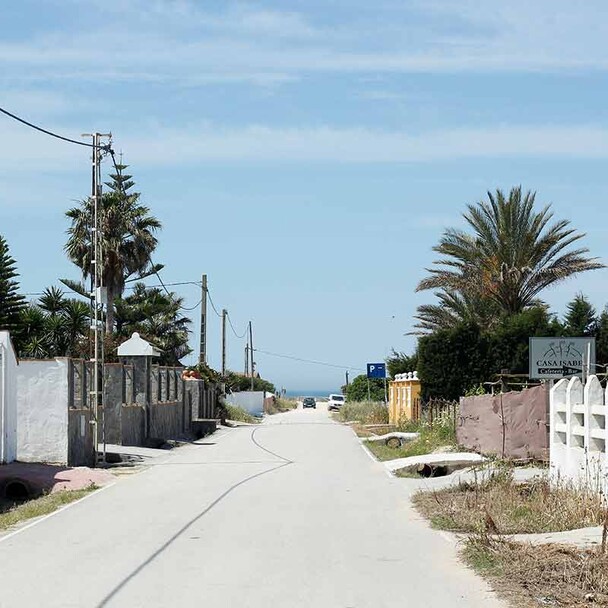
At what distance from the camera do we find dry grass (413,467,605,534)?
14.3 m

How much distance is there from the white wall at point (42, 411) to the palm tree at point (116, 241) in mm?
29682

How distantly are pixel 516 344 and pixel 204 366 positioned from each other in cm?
2273

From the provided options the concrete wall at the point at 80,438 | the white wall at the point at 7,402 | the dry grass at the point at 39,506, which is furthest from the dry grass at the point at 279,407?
the dry grass at the point at 39,506

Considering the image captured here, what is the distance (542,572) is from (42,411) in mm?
18960

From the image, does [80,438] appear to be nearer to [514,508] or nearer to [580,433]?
[580,433]

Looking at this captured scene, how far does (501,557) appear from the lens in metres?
12.0

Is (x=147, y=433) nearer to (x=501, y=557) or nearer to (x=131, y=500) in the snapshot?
(x=131, y=500)

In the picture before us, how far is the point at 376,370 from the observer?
6112cm

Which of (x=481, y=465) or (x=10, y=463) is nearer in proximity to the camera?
(x=481, y=465)

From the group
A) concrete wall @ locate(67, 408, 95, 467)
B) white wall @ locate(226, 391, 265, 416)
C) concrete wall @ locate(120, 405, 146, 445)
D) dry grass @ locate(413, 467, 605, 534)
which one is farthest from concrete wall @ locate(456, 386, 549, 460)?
→ white wall @ locate(226, 391, 265, 416)

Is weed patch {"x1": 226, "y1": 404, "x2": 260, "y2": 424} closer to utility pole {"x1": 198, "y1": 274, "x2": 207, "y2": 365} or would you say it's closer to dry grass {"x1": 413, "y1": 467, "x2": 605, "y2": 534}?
utility pole {"x1": 198, "y1": 274, "x2": 207, "y2": 365}

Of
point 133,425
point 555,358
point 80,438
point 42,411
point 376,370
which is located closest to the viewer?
point 555,358

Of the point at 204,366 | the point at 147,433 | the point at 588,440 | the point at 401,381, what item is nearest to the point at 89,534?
the point at 588,440

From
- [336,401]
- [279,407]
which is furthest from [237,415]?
[279,407]
